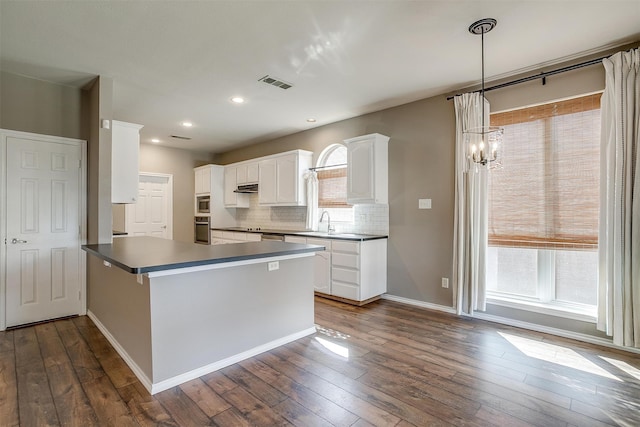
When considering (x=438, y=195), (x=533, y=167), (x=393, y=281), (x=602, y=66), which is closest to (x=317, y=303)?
(x=393, y=281)

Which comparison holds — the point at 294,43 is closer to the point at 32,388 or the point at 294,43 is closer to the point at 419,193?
the point at 419,193

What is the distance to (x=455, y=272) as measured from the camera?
363 centimetres

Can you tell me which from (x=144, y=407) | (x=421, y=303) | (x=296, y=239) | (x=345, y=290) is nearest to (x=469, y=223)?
(x=421, y=303)

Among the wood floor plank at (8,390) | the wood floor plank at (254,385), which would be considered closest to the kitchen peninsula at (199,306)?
the wood floor plank at (254,385)

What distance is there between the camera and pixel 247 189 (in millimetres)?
6273

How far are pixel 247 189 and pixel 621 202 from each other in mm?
5430

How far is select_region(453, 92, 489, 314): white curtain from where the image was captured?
3.44 metres

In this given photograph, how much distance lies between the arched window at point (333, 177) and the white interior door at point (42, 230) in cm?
329

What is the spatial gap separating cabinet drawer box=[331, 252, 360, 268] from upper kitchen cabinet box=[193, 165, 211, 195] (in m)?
3.70

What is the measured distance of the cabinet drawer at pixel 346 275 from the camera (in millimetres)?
3984

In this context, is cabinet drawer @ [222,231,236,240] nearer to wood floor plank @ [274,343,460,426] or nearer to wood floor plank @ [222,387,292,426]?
wood floor plank @ [274,343,460,426]

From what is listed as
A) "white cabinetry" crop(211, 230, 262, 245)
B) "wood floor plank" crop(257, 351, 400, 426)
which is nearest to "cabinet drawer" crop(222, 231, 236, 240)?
"white cabinetry" crop(211, 230, 262, 245)

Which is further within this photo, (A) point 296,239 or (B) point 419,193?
(A) point 296,239

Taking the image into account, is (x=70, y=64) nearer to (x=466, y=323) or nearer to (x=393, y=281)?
(x=393, y=281)
